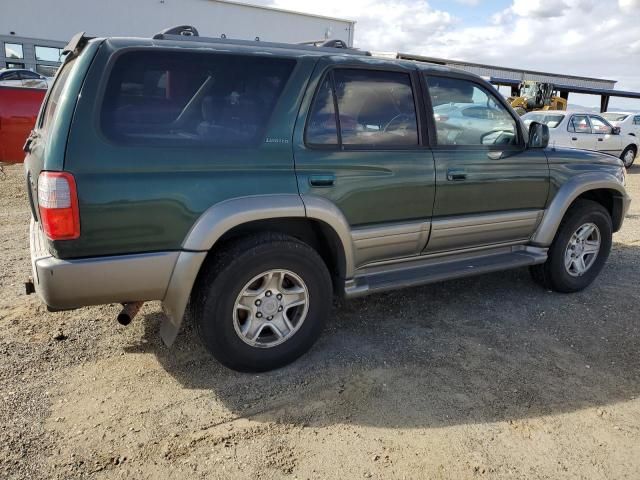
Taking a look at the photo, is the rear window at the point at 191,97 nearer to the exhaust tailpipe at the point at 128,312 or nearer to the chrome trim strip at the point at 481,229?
the exhaust tailpipe at the point at 128,312

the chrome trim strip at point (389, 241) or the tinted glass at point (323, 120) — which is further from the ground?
the tinted glass at point (323, 120)

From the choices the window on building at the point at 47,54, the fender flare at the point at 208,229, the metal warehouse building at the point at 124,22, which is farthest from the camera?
the window on building at the point at 47,54

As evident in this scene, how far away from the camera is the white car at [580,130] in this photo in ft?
42.1

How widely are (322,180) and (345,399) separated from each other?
50.3 inches

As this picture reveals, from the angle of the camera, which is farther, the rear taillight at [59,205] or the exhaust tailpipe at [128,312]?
the exhaust tailpipe at [128,312]

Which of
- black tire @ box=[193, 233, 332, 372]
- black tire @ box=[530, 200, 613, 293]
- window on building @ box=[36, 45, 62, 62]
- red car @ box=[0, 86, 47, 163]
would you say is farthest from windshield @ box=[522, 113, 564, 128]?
window on building @ box=[36, 45, 62, 62]

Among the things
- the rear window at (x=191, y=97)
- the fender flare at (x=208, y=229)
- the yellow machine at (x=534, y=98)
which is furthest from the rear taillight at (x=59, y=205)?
the yellow machine at (x=534, y=98)

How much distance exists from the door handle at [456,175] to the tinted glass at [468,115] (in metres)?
0.22

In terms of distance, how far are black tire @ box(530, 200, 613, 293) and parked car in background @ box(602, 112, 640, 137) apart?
12.0 meters

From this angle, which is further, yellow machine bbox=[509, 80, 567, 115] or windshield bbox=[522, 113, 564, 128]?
yellow machine bbox=[509, 80, 567, 115]

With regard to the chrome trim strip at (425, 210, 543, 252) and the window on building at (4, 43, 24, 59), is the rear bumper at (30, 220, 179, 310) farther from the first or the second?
the window on building at (4, 43, 24, 59)

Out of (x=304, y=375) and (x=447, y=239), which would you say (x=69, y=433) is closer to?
(x=304, y=375)

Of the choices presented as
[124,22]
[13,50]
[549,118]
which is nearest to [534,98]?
[549,118]

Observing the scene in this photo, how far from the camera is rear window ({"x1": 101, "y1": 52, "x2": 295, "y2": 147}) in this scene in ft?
8.64
